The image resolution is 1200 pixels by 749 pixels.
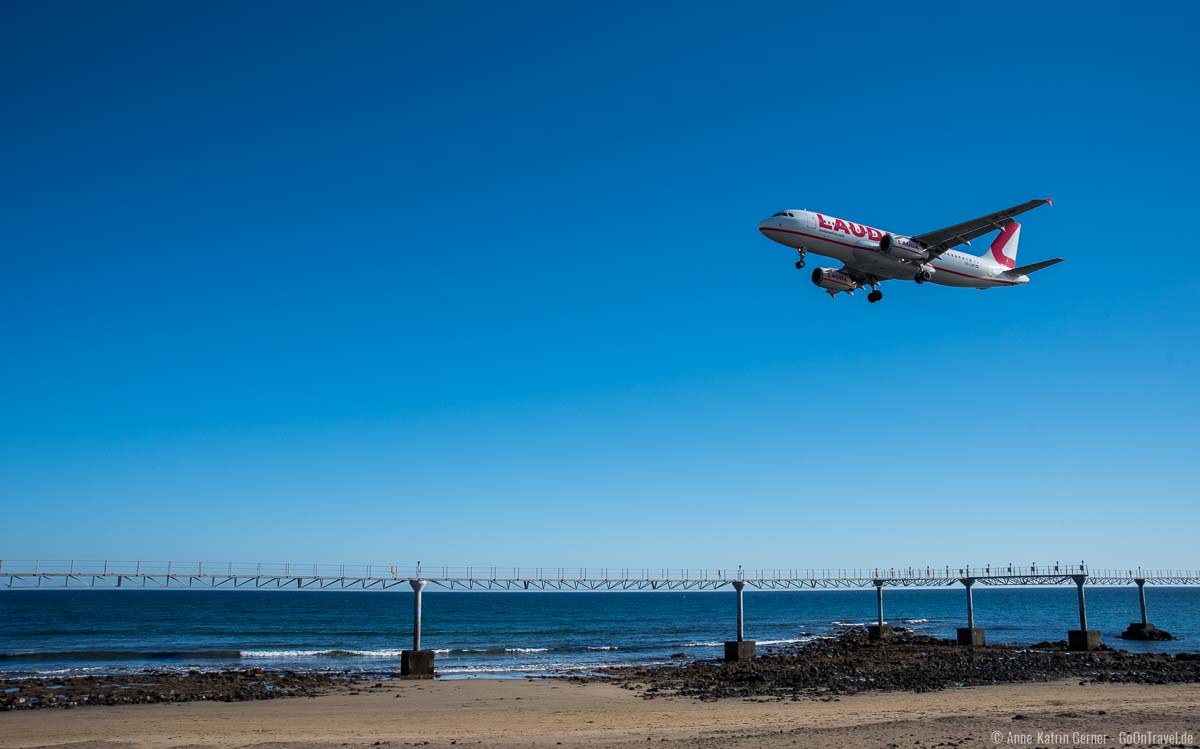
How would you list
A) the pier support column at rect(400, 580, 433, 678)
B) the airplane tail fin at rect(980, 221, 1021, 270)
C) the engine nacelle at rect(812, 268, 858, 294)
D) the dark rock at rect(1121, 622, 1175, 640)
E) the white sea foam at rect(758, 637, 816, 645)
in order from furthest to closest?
the white sea foam at rect(758, 637, 816, 645), the dark rock at rect(1121, 622, 1175, 640), the airplane tail fin at rect(980, 221, 1021, 270), the engine nacelle at rect(812, 268, 858, 294), the pier support column at rect(400, 580, 433, 678)

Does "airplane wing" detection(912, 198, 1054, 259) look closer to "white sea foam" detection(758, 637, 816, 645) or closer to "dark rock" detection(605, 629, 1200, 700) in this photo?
"dark rock" detection(605, 629, 1200, 700)

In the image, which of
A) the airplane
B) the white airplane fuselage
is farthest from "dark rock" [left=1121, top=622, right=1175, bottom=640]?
the white airplane fuselage

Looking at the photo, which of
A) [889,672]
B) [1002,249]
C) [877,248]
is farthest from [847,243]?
[1002,249]

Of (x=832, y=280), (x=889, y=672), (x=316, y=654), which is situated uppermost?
(x=832, y=280)

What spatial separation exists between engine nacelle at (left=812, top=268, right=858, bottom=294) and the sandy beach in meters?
16.1

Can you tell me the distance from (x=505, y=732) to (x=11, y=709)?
14749 millimetres

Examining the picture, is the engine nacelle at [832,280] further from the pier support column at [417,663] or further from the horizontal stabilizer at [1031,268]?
the pier support column at [417,663]

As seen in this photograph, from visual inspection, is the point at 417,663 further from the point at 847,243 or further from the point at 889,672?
the point at 847,243

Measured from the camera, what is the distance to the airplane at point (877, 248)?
33719 mm

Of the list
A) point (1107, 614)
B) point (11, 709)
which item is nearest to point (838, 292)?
point (11, 709)

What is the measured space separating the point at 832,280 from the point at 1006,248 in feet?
61.3

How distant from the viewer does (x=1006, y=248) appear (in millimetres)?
48844

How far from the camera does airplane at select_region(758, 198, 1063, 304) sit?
3372 centimetres

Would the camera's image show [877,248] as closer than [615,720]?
No
